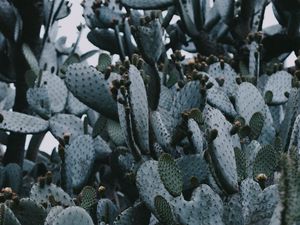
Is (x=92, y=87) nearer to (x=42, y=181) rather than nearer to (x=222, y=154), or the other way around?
(x=42, y=181)

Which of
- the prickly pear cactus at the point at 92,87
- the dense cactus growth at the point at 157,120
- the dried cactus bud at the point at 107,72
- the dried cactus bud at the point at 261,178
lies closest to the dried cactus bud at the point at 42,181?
the dense cactus growth at the point at 157,120

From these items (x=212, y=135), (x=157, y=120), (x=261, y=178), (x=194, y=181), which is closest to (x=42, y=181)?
(x=157, y=120)

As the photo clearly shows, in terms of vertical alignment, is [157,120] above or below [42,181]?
above

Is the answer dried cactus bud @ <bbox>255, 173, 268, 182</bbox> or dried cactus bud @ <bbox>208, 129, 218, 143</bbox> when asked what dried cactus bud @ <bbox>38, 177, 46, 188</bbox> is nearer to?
dried cactus bud @ <bbox>208, 129, 218, 143</bbox>

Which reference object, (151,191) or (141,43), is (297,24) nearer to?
(141,43)

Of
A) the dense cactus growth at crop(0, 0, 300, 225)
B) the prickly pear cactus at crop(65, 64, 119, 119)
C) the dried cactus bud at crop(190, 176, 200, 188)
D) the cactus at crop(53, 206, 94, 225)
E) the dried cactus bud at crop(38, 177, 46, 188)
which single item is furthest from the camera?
the prickly pear cactus at crop(65, 64, 119, 119)

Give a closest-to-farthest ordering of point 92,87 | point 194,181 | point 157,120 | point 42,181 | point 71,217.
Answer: point 71,217 → point 194,181 → point 42,181 → point 157,120 → point 92,87

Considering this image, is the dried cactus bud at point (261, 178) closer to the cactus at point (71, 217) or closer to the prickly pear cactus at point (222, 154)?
the prickly pear cactus at point (222, 154)

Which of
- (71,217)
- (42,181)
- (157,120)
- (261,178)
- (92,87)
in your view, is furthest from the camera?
(92,87)

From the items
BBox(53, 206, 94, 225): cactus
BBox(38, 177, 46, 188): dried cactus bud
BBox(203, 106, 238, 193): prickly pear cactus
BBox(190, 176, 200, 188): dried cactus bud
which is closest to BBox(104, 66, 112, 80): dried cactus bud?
BBox(38, 177, 46, 188): dried cactus bud
